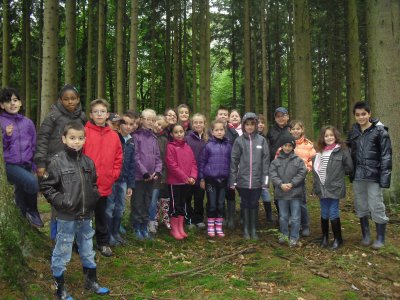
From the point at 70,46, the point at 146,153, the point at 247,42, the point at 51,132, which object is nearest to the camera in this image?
the point at 51,132

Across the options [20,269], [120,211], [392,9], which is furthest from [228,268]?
[392,9]

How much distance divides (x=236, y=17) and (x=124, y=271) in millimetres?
23805

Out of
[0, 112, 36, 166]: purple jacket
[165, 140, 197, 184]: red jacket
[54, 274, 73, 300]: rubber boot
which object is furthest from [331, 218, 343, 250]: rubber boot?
[0, 112, 36, 166]: purple jacket

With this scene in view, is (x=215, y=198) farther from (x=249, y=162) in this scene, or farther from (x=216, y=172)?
(x=249, y=162)

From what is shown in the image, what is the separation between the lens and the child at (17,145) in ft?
16.4

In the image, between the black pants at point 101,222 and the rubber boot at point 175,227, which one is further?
the rubber boot at point 175,227

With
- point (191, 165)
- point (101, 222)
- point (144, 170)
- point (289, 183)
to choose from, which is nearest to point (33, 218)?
point (101, 222)

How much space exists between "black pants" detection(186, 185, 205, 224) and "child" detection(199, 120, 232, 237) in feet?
1.18

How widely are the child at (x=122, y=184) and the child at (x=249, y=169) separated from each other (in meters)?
1.75

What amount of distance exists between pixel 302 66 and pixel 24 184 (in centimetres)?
944

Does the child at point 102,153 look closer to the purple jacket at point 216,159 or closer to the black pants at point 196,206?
the purple jacket at point 216,159

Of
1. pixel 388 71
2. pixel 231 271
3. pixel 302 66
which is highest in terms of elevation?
pixel 302 66

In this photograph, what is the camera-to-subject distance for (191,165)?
21.2 feet

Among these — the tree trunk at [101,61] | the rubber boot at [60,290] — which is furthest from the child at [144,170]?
the tree trunk at [101,61]
